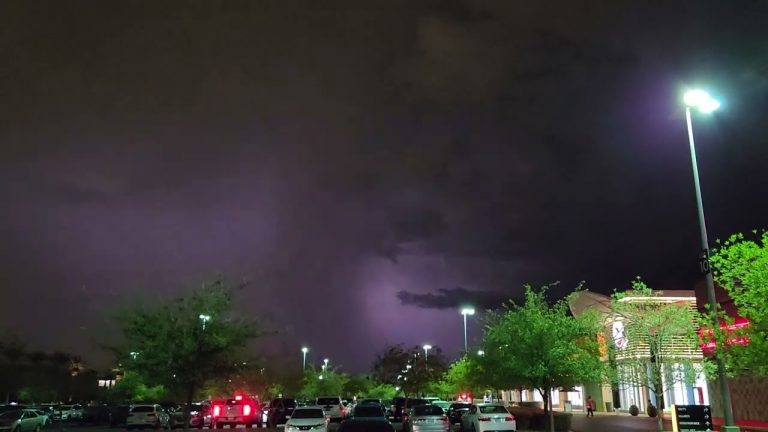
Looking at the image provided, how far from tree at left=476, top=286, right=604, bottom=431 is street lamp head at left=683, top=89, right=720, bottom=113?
11700 mm

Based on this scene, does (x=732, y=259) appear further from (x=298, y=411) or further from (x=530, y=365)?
(x=298, y=411)

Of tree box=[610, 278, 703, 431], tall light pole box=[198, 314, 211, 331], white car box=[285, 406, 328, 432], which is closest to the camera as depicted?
tall light pole box=[198, 314, 211, 331]

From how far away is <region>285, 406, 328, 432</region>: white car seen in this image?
24.4 m

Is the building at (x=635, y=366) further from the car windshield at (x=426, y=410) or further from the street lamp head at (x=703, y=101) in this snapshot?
the car windshield at (x=426, y=410)

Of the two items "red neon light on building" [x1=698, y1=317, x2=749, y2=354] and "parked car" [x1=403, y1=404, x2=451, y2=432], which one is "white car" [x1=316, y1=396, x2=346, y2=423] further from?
"red neon light on building" [x1=698, y1=317, x2=749, y2=354]

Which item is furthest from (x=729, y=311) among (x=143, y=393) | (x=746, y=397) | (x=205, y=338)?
(x=143, y=393)

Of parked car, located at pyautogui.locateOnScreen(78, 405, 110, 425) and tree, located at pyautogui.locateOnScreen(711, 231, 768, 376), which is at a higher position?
tree, located at pyautogui.locateOnScreen(711, 231, 768, 376)

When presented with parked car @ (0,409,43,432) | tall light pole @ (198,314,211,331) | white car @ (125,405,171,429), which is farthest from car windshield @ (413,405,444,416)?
parked car @ (0,409,43,432)

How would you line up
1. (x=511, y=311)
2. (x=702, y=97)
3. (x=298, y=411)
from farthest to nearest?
(x=511, y=311) < (x=298, y=411) < (x=702, y=97)

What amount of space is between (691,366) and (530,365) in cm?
723

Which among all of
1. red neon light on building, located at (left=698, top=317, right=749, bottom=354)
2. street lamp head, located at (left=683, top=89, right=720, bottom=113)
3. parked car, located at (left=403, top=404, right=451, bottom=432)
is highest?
street lamp head, located at (left=683, top=89, right=720, bottom=113)

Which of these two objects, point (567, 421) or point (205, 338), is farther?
point (567, 421)

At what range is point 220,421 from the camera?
34.2 m

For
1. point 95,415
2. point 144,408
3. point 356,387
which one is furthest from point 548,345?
point 356,387
